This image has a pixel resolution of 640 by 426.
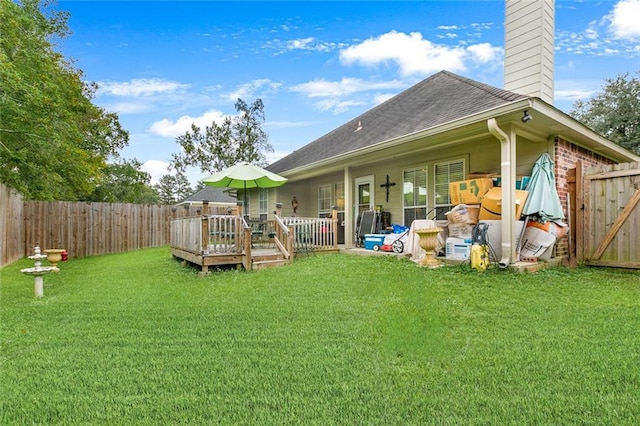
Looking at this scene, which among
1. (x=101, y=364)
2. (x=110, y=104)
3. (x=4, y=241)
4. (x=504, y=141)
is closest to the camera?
(x=101, y=364)

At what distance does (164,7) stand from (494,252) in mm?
9556

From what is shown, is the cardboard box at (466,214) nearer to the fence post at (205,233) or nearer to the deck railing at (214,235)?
the deck railing at (214,235)

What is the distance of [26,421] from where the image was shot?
1.82 m

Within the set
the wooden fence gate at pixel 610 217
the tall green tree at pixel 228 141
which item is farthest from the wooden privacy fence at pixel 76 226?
the tall green tree at pixel 228 141

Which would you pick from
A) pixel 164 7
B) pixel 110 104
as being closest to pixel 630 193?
pixel 164 7

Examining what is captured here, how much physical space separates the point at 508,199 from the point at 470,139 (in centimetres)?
165

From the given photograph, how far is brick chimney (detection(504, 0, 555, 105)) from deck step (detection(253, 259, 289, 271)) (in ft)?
20.1

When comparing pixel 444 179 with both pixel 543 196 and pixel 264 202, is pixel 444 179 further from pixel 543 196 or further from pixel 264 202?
pixel 264 202

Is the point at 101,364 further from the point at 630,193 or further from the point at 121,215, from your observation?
the point at 121,215

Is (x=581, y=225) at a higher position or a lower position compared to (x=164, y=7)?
lower

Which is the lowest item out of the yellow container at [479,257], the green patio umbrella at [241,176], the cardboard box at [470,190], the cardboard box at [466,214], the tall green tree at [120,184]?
the yellow container at [479,257]

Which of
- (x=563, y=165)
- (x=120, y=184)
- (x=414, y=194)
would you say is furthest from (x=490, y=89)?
(x=120, y=184)

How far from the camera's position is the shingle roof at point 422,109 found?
6.46 meters

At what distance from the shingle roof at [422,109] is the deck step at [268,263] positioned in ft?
11.7
